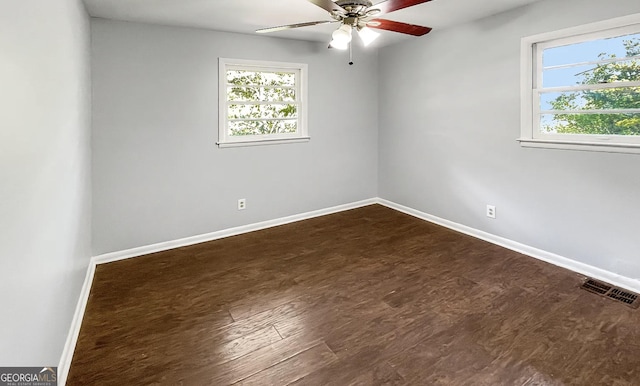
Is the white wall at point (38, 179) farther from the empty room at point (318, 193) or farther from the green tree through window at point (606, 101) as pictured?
the green tree through window at point (606, 101)

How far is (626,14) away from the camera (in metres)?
2.51

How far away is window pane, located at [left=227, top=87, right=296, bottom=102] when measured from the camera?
3930mm

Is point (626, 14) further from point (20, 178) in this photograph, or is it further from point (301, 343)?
point (20, 178)

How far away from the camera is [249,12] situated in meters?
3.05

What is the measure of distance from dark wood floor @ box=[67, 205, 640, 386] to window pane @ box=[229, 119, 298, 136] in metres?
1.44

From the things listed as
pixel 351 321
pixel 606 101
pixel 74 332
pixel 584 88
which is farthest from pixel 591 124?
Answer: pixel 74 332

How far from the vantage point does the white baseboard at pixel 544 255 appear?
2.70 m

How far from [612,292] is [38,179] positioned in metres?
3.69

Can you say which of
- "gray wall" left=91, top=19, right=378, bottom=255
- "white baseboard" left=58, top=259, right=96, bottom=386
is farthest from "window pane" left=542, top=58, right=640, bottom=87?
"white baseboard" left=58, top=259, right=96, bottom=386

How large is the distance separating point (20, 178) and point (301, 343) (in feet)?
5.23

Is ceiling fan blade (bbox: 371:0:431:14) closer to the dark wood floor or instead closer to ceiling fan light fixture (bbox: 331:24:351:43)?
ceiling fan light fixture (bbox: 331:24:351:43)

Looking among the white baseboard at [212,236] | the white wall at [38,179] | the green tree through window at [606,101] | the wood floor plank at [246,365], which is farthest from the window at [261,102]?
the green tree through window at [606,101]

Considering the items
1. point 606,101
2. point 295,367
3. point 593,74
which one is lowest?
point 295,367

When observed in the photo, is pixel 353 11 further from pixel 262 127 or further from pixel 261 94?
pixel 262 127
